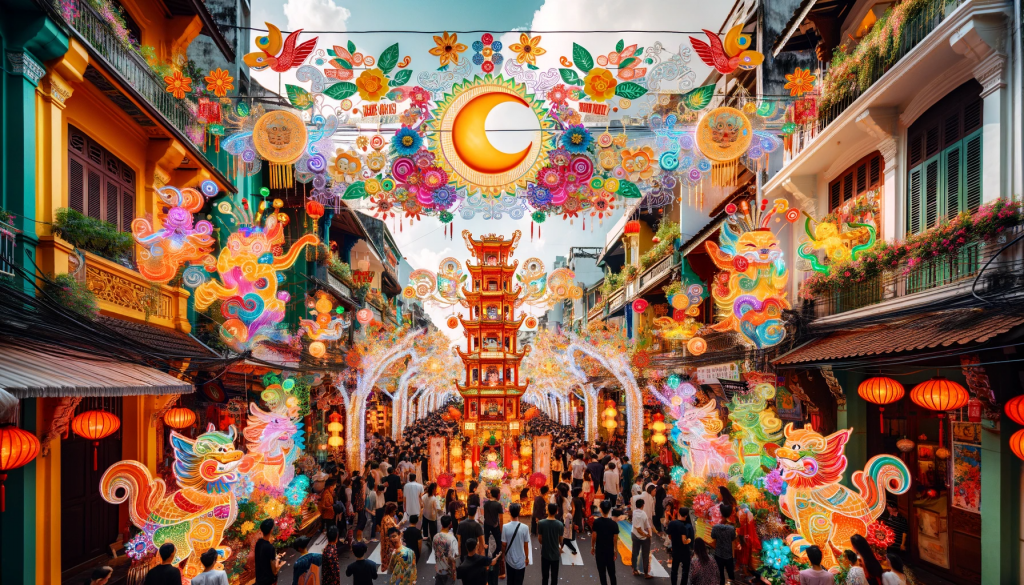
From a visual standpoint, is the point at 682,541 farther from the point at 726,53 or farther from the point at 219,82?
the point at 219,82

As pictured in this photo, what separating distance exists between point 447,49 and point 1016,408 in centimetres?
869

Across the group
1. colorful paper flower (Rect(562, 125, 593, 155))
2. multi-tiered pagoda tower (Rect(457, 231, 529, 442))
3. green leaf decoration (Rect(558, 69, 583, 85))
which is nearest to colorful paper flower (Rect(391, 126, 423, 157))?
colorful paper flower (Rect(562, 125, 593, 155))

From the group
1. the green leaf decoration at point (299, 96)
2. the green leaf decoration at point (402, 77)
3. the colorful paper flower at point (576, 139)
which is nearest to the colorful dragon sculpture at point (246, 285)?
the green leaf decoration at point (299, 96)

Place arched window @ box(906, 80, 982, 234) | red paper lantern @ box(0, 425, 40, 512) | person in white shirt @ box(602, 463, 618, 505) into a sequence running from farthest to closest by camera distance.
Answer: person in white shirt @ box(602, 463, 618, 505), arched window @ box(906, 80, 982, 234), red paper lantern @ box(0, 425, 40, 512)

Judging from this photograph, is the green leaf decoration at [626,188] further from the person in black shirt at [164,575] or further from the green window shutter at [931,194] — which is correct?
the person in black shirt at [164,575]

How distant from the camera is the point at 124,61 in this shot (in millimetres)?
10516

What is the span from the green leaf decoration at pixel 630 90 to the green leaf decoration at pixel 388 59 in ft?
11.5

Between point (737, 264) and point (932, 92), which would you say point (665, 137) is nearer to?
point (737, 264)

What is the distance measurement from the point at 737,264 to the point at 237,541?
950cm

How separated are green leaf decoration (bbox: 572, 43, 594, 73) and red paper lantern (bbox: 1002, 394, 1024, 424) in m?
7.05

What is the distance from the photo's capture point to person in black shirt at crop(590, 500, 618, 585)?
8906 mm

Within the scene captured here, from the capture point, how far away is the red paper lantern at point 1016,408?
22.0 ft

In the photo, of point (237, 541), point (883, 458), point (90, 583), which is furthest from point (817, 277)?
point (90, 583)

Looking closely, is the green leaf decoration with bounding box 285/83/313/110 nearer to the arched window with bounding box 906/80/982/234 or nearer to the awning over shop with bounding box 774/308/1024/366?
the awning over shop with bounding box 774/308/1024/366
